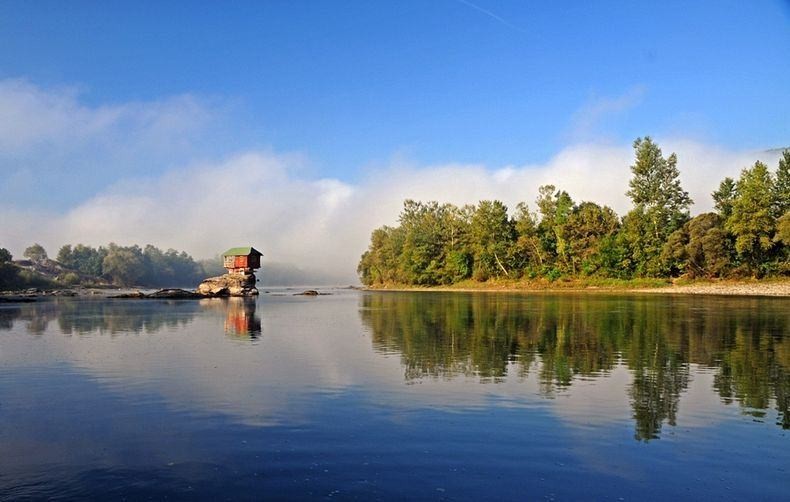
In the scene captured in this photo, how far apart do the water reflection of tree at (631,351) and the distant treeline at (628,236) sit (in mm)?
58056

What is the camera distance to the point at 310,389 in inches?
763

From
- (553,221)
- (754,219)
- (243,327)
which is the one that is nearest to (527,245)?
(553,221)

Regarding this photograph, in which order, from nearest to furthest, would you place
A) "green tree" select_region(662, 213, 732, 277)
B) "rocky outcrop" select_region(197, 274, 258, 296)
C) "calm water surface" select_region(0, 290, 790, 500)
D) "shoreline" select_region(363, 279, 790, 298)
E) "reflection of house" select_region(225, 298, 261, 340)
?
"calm water surface" select_region(0, 290, 790, 500)
"reflection of house" select_region(225, 298, 261, 340)
"shoreline" select_region(363, 279, 790, 298)
"green tree" select_region(662, 213, 732, 277)
"rocky outcrop" select_region(197, 274, 258, 296)

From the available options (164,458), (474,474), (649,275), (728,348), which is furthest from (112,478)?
(649,275)

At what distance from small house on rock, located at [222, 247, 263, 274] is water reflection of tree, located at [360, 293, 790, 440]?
7279 centimetres

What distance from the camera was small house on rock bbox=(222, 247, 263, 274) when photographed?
115 meters

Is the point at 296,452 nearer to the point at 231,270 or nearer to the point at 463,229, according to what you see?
the point at 231,270

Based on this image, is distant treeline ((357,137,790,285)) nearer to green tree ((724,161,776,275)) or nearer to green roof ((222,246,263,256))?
green tree ((724,161,776,275))

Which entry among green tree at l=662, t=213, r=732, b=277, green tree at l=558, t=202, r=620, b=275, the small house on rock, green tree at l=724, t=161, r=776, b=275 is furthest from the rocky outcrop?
green tree at l=724, t=161, r=776, b=275

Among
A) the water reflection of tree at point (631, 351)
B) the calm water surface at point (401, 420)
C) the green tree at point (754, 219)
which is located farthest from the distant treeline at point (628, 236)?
the calm water surface at point (401, 420)

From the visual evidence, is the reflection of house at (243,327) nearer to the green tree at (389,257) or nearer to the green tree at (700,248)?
the green tree at (700,248)

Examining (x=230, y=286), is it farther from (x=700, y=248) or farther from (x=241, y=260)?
(x=700, y=248)

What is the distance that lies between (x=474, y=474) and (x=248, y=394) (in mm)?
10051

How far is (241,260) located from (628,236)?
83.1m
